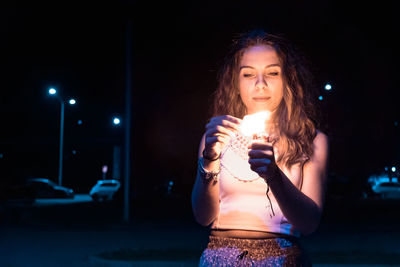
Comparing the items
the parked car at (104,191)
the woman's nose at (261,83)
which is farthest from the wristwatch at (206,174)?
the parked car at (104,191)

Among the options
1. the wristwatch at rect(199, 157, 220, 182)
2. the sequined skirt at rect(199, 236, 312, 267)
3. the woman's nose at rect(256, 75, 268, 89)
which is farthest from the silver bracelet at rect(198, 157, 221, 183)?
the woman's nose at rect(256, 75, 268, 89)

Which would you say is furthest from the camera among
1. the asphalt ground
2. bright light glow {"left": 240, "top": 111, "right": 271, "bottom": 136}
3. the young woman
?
the asphalt ground

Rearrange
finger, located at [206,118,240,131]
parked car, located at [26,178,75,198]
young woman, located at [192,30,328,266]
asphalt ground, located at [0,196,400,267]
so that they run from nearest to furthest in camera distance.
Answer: finger, located at [206,118,240,131] < young woman, located at [192,30,328,266] < asphalt ground, located at [0,196,400,267] < parked car, located at [26,178,75,198]

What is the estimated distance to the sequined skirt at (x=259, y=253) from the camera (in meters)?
2.25

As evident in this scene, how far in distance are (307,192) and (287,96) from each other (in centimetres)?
44

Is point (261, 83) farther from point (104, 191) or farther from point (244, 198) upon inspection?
point (104, 191)

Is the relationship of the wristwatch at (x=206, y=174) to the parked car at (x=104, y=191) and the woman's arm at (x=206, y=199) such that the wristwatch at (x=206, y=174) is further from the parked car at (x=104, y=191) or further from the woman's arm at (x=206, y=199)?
the parked car at (x=104, y=191)

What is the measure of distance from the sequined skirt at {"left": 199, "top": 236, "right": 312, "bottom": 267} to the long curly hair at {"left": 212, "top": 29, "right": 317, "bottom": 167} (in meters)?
0.33

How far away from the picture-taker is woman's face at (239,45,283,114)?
2.42m

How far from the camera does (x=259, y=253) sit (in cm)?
226

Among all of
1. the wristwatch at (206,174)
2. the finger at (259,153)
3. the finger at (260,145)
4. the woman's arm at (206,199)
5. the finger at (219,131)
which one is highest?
the finger at (219,131)

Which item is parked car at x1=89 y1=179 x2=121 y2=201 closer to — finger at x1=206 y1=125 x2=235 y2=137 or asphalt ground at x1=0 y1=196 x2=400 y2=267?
asphalt ground at x1=0 y1=196 x2=400 y2=267

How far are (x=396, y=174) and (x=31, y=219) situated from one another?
21.3 meters

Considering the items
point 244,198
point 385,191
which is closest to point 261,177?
point 244,198
